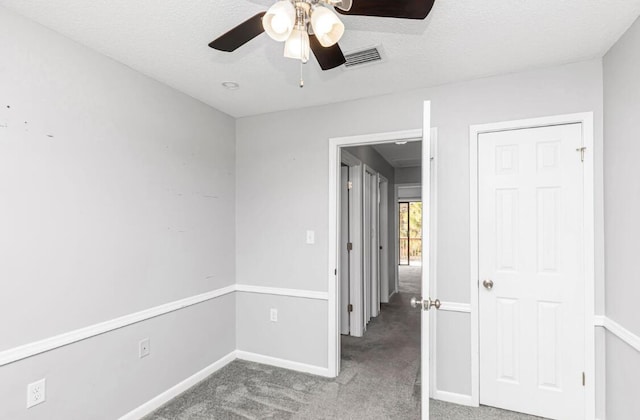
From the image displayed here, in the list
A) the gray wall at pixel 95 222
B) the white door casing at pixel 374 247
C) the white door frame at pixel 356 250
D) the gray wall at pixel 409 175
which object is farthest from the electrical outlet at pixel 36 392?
the gray wall at pixel 409 175

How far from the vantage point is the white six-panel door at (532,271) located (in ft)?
7.17

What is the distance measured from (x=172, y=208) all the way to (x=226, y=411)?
153 centimetres

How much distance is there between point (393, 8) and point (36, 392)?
8.07ft

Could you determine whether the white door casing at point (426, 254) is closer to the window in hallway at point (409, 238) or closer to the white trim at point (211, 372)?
the white trim at point (211, 372)

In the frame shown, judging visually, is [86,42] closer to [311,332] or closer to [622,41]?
[311,332]

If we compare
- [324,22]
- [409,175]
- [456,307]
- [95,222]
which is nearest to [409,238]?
[409,175]

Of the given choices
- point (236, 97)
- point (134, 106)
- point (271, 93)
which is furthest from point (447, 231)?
point (134, 106)

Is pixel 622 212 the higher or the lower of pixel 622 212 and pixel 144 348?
the higher

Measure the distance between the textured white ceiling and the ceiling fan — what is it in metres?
0.35

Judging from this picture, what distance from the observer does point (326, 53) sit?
1465 mm

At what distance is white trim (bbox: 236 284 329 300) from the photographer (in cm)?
292

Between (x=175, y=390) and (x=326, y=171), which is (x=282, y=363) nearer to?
(x=175, y=390)

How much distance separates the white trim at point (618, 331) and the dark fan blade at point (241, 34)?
2.36 meters

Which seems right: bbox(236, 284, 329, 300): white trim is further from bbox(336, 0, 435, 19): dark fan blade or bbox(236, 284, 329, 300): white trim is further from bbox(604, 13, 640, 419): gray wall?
bbox(336, 0, 435, 19): dark fan blade
